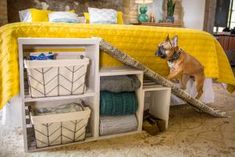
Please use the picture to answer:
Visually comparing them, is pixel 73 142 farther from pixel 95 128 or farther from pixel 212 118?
pixel 212 118

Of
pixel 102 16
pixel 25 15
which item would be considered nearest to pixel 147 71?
pixel 102 16

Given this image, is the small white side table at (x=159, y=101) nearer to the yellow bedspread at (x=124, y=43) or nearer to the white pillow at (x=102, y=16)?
the yellow bedspread at (x=124, y=43)

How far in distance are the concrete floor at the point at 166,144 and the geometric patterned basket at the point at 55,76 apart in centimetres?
41

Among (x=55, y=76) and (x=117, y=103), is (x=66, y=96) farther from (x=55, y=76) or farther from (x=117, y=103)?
(x=117, y=103)

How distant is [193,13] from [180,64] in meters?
3.35

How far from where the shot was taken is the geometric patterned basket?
154cm

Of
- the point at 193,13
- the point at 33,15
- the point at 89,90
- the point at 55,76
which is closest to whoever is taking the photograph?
the point at 55,76

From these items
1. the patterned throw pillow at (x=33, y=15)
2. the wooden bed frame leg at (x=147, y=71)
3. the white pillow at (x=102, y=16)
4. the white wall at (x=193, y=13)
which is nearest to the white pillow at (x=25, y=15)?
the patterned throw pillow at (x=33, y=15)

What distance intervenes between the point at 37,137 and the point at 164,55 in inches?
48.9

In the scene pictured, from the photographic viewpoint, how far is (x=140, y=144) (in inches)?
70.7

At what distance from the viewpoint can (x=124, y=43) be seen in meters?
2.17

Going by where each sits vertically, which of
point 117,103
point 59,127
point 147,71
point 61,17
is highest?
point 61,17

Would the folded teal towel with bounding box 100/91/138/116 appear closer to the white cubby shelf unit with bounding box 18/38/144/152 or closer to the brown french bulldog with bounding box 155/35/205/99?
the white cubby shelf unit with bounding box 18/38/144/152

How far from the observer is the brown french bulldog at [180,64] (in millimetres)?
2131
